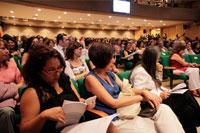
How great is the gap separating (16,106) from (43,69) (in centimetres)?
79

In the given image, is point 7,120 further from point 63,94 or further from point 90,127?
point 90,127

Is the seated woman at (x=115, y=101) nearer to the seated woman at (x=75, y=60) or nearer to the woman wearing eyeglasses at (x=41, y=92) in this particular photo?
the woman wearing eyeglasses at (x=41, y=92)

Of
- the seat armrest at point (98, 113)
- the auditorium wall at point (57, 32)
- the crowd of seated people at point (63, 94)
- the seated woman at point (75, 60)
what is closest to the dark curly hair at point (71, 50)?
the seated woman at point (75, 60)

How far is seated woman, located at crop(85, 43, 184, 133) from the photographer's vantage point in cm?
217

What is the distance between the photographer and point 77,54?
438 cm

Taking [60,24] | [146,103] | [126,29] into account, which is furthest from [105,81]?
[126,29]

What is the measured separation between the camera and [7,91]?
2477 millimetres

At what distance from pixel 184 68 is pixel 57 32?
1715 centimetres

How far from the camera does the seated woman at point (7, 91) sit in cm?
206

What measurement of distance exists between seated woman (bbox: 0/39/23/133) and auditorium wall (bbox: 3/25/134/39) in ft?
54.1

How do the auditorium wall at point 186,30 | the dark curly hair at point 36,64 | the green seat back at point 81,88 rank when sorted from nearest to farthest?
1. the dark curly hair at point 36,64
2. the green seat back at point 81,88
3. the auditorium wall at point 186,30

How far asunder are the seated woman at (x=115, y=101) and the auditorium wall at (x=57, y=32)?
1748 centimetres

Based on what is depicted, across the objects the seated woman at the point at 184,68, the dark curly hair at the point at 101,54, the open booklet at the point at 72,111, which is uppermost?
the dark curly hair at the point at 101,54

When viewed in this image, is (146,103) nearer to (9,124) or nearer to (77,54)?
(9,124)
